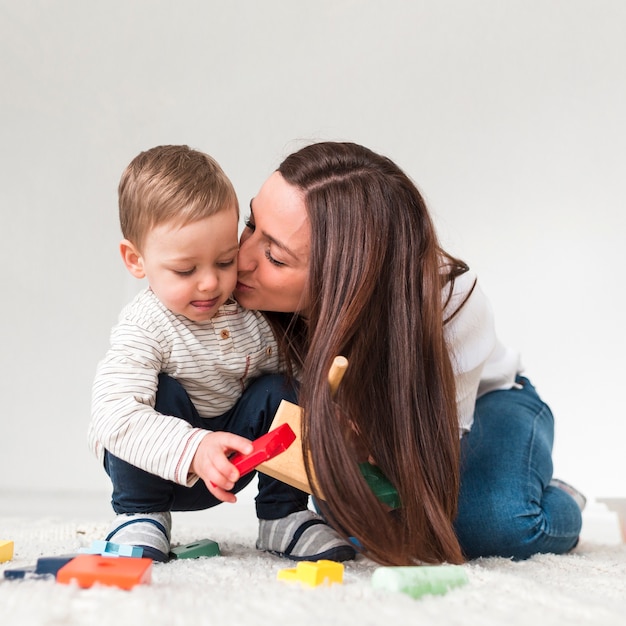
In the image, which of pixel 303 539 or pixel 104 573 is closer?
pixel 104 573

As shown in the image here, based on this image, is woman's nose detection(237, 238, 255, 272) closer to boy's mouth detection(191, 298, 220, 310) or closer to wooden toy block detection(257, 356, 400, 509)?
boy's mouth detection(191, 298, 220, 310)

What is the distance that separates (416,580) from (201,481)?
438 millimetres

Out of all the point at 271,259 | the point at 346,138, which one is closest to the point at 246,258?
the point at 271,259

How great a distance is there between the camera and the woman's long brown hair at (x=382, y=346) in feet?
2.85

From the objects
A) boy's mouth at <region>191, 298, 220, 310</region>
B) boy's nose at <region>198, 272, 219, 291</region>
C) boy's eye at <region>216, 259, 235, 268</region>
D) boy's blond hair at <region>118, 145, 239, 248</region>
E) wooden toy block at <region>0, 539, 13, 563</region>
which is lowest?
wooden toy block at <region>0, 539, 13, 563</region>

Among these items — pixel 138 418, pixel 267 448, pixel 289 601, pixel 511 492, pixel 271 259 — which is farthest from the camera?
pixel 511 492

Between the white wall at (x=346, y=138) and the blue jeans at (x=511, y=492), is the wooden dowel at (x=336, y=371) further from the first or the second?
the white wall at (x=346, y=138)

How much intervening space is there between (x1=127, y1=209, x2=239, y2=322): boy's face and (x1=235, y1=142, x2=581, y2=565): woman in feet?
0.15

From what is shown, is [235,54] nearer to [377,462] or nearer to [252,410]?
[252,410]

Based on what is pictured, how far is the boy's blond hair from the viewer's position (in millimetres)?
924

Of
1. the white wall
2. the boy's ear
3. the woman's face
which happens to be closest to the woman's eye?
the woman's face

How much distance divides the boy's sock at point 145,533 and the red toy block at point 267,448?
19 centimetres

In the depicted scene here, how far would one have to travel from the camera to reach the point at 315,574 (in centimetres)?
68

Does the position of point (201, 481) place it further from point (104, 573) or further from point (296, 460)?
point (104, 573)
